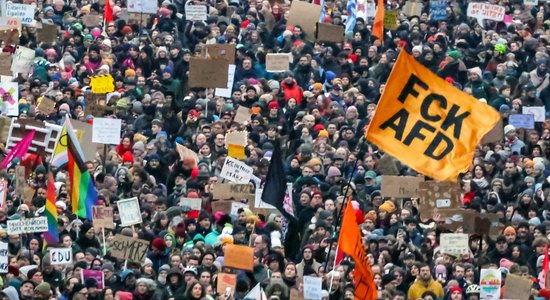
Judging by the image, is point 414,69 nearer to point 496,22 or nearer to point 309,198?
point 309,198

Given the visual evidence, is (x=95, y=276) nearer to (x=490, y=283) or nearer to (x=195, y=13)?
(x=490, y=283)

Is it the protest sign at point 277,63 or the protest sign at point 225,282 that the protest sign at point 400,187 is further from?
the protest sign at point 277,63

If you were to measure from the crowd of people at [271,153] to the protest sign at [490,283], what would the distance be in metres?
0.10

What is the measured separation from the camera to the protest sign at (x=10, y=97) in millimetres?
32781

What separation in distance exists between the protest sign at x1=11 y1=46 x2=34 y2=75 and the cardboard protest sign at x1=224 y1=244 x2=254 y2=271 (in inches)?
334

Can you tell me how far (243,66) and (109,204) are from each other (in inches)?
245

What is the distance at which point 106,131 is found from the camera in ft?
101

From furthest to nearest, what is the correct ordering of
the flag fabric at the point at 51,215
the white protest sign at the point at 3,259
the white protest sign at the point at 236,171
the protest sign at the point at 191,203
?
the white protest sign at the point at 236,171
the protest sign at the point at 191,203
the flag fabric at the point at 51,215
the white protest sign at the point at 3,259

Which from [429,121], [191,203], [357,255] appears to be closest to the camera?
[429,121]

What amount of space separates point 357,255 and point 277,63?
10197 millimetres

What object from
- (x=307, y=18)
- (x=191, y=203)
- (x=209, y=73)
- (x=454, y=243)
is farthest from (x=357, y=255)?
(x=307, y=18)

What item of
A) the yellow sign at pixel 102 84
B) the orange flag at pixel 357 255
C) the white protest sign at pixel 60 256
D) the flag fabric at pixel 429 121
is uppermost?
the flag fabric at pixel 429 121

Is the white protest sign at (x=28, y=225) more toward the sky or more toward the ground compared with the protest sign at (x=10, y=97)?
more toward the sky

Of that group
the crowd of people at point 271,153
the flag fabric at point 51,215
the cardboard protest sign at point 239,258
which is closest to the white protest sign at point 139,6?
the crowd of people at point 271,153
